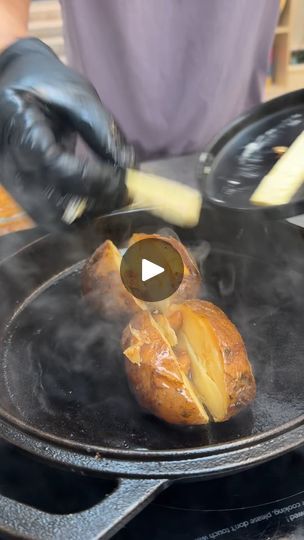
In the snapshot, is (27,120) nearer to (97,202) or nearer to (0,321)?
(97,202)

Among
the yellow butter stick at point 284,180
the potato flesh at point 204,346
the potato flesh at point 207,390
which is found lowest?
the potato flesh at point 207,390

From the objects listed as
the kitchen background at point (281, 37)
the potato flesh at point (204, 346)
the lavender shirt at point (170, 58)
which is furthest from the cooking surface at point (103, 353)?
the kitchen background at point (281, 37)

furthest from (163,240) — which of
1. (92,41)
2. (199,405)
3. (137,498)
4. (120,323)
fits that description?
(92,41)

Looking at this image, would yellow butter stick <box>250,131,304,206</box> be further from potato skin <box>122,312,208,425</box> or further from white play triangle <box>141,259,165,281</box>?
potato skin <box>122,312,208,425</box>

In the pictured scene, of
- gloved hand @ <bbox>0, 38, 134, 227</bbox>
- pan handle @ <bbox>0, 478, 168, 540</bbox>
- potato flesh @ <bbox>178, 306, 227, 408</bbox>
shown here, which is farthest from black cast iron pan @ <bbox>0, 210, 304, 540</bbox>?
gloved hand @ <bbox>0, 38, 134, 227</bbox>
